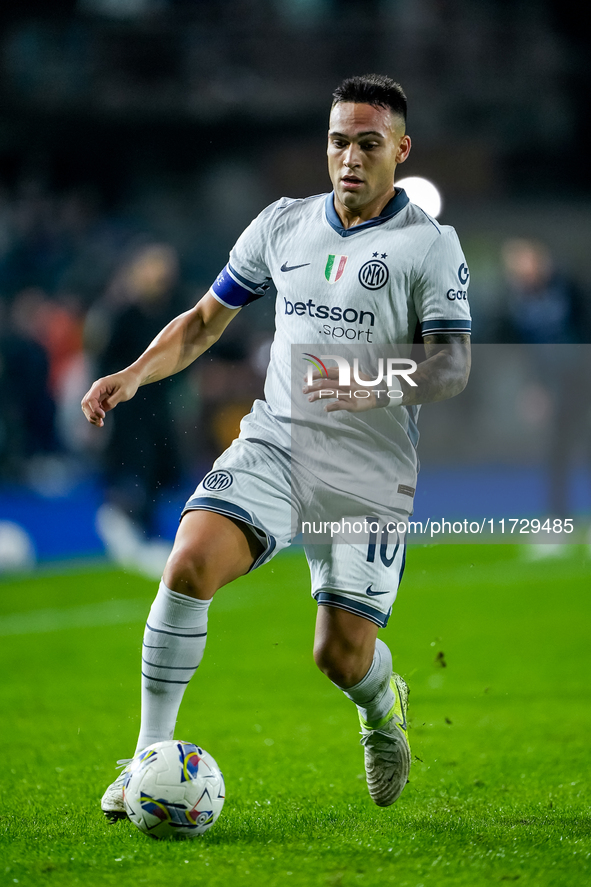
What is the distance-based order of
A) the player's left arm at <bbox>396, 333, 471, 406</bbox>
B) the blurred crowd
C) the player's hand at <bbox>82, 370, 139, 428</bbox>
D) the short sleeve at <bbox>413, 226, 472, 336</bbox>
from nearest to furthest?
the player's left arm at <bbox>396, 333, 471, 406</bbox>
the short sleeve at <bbox>413, 226, 472, 336</bbox>
the player's hand at <bbox>82, 370, 139, 428</bbox>
the blurred crowd

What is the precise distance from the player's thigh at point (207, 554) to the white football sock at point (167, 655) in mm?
50

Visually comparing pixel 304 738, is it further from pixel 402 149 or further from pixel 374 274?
pixel 402 149

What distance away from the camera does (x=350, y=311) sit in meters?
3.74

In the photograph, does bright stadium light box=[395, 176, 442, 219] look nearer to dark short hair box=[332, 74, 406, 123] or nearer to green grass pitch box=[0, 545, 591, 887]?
dark short hair box=[332, 74, 406, 123]

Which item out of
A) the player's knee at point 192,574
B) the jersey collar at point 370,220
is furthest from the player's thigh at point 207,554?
the jersey collar at point 370,220

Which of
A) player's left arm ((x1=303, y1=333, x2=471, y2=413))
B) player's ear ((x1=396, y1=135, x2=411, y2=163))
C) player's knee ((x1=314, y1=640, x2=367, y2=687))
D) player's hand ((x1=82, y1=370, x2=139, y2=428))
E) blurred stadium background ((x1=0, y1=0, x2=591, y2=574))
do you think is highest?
blurred stadium background ((x1=0, y1=0, x2=591, y2=574))

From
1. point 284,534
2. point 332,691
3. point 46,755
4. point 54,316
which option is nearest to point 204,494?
point 284,534

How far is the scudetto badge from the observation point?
3.71 m

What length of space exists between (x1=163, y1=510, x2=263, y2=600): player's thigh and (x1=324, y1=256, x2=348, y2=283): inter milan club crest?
871 millimetres

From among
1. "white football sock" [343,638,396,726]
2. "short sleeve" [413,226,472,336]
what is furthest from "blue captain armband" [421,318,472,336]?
"white football sock" [343,638,396,726]

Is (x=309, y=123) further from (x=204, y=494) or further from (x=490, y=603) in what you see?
(x=204, y=494)

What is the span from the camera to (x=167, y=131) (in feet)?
67.9

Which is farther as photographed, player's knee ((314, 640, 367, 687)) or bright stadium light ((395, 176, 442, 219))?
bright stadium light ((395, 176, 442, 219))

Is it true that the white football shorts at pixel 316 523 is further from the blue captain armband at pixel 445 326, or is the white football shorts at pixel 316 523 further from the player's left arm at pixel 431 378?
the blue captain armband at pixel 445 326
